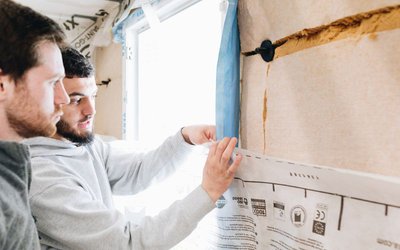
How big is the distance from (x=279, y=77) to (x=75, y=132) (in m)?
0.62

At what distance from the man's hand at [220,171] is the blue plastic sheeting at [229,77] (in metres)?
0.07

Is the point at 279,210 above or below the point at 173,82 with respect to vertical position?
below

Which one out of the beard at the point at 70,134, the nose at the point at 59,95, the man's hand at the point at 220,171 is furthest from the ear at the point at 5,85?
the man's hand at the point at 220,171

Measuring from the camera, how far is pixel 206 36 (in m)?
1.19

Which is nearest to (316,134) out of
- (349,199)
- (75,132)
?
(349,199)

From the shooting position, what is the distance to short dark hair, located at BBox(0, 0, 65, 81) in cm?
61

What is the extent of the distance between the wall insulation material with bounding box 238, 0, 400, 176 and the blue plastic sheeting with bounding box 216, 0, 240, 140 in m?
0.02

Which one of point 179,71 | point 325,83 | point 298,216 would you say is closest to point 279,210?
point 298,216

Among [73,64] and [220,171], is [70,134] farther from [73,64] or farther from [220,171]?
[220,171]

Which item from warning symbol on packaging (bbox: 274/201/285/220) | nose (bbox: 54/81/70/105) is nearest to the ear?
nose (bbox: 54/81/70/105)

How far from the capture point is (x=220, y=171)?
67 cm

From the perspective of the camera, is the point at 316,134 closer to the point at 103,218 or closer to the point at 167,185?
the point at 103,218

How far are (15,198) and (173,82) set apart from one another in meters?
0.92

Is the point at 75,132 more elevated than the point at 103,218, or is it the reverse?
the point at 75,132
